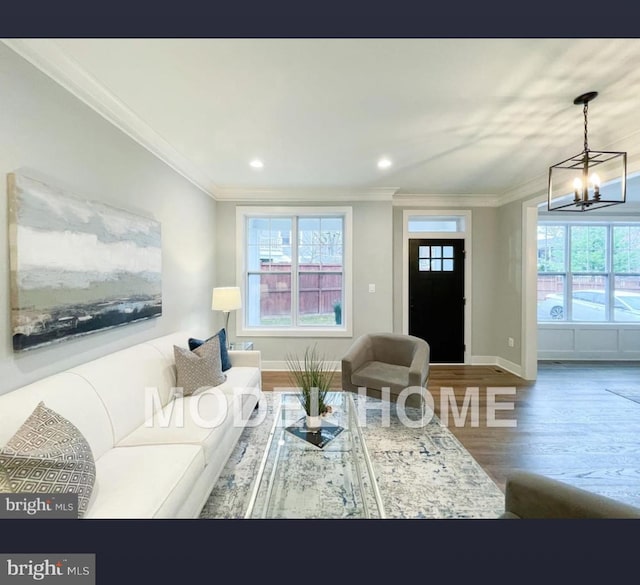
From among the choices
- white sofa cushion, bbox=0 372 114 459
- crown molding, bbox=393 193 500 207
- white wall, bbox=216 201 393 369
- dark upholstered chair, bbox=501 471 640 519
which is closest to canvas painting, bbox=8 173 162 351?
white sofa cushion, bbox=0 372 114 459

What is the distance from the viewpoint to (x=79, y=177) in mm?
1880

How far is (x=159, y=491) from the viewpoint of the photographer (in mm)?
1307

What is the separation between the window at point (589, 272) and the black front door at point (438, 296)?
5.61ft

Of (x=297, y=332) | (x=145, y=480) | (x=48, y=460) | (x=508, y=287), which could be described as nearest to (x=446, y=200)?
(x=508, y=287)

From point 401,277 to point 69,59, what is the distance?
4.11m

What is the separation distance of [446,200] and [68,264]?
15.0ft

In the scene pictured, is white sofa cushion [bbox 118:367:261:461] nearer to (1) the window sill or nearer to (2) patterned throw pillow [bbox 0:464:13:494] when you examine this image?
(2) patterned throw pillow [bbox 0:464:13:494]

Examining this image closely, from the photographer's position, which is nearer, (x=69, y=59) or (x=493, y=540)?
(x=493, y=540)

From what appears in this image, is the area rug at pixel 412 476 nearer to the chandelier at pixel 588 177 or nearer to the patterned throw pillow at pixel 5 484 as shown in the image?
the patterned throw pillow at pixel 5 484

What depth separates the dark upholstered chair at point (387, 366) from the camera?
2.80 m

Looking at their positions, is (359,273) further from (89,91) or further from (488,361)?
(89,91)

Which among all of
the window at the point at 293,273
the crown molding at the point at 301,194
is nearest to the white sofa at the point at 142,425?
the window at the point at 293,273

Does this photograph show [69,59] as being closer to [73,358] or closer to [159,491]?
[73,358]

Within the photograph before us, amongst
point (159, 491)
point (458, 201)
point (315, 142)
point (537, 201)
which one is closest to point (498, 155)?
point (537, 201)
